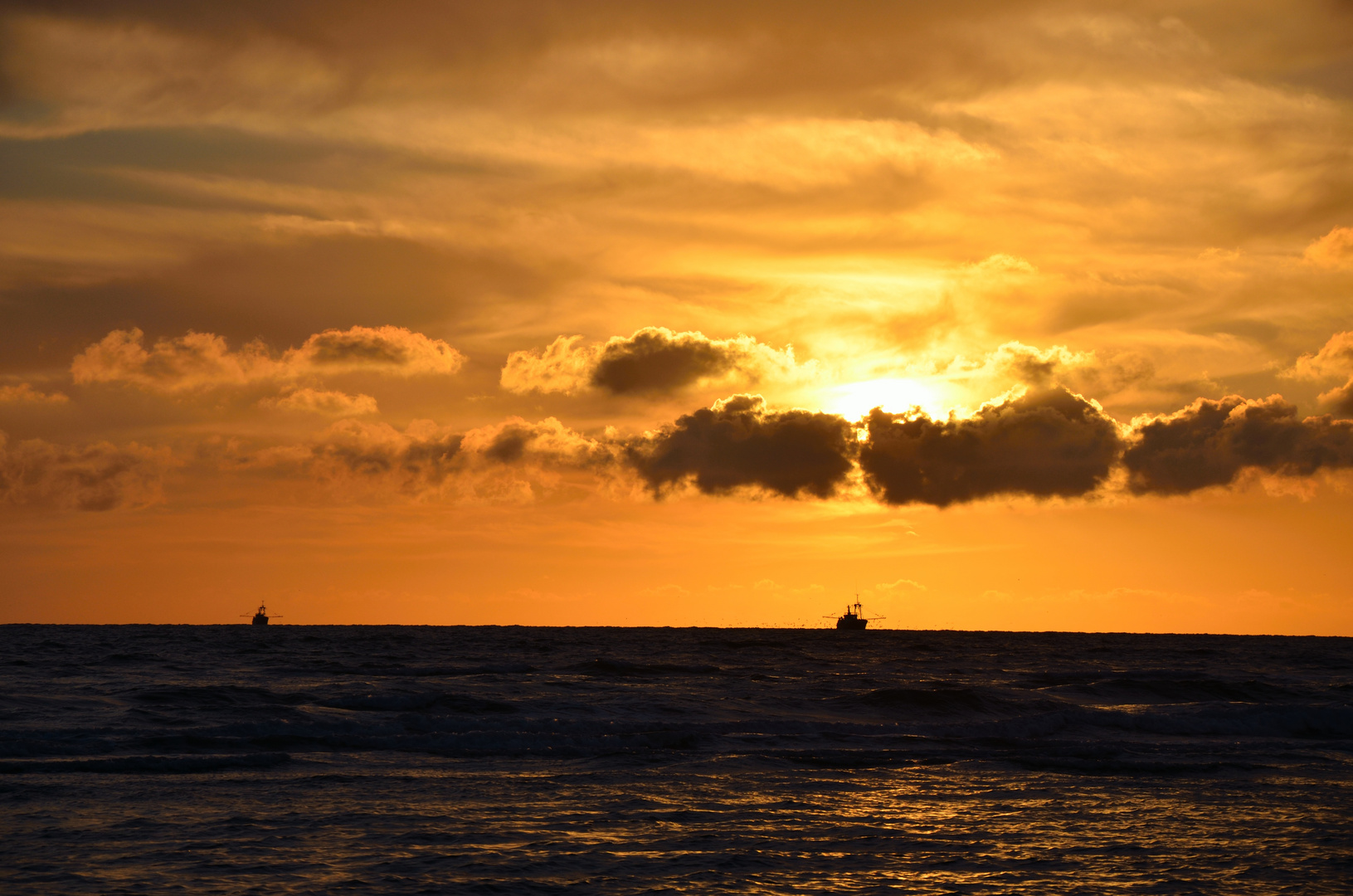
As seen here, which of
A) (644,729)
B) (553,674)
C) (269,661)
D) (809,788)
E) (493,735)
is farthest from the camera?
(269,661)

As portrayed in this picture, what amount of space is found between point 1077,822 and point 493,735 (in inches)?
644

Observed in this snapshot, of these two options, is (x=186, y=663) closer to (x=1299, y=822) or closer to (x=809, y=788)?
(x=809, y=788)

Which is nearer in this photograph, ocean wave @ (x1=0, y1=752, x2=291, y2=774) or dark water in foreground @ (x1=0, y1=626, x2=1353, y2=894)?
dark water in foreground @ (x1=0, y1=626, x2=1353, y2=894)

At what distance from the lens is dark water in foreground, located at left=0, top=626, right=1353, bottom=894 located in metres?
14.0

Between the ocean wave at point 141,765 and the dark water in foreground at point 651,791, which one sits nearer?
the dark water in foreground at point 651,791

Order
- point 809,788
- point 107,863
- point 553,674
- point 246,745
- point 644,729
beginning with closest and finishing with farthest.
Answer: point 107,863, point 809,788, point 246,745, point 644,729, point 553,674

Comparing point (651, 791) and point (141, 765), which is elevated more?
point (651, 791)

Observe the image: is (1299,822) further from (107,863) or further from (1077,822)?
(107,863)

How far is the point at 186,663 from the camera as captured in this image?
57.5 meters

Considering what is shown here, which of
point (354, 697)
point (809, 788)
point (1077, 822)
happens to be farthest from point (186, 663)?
point (1077, 822)

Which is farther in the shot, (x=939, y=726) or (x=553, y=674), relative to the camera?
(x=553, y=674)

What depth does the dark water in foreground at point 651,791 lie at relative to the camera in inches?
551

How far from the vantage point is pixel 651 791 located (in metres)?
20.6

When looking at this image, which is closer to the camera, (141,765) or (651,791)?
(651,791)
